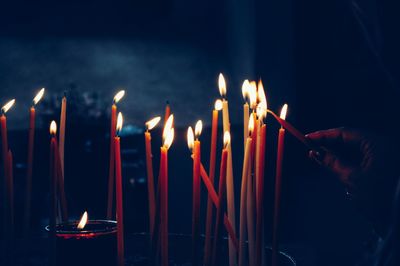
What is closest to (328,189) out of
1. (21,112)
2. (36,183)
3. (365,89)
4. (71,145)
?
(365,89)

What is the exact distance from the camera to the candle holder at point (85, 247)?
626 mm

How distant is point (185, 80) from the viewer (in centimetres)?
290

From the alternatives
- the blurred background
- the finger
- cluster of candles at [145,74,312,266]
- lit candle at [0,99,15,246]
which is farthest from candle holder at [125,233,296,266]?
the blurred background

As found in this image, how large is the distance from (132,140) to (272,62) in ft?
2.77

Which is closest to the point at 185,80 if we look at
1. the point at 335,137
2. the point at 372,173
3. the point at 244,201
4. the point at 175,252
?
the point at 335,137

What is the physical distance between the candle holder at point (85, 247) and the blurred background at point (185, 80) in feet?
5.13

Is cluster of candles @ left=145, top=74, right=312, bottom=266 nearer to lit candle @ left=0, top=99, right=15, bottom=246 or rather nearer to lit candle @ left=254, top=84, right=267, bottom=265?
lit candle @ left=254, top=84, right=267, bottom=265

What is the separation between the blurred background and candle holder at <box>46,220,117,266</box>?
1.56 meters

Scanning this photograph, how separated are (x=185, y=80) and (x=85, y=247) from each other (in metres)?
2.32

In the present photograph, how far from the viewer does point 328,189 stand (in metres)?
2.55

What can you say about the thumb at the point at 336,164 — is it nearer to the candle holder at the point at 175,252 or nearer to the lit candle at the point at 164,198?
the candle holder at the point at 175,252

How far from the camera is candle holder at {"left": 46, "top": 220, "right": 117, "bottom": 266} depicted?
24.7 inches

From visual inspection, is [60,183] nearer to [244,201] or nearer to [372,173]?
[244,201]

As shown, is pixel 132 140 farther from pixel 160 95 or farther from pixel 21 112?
pixel 21 112
